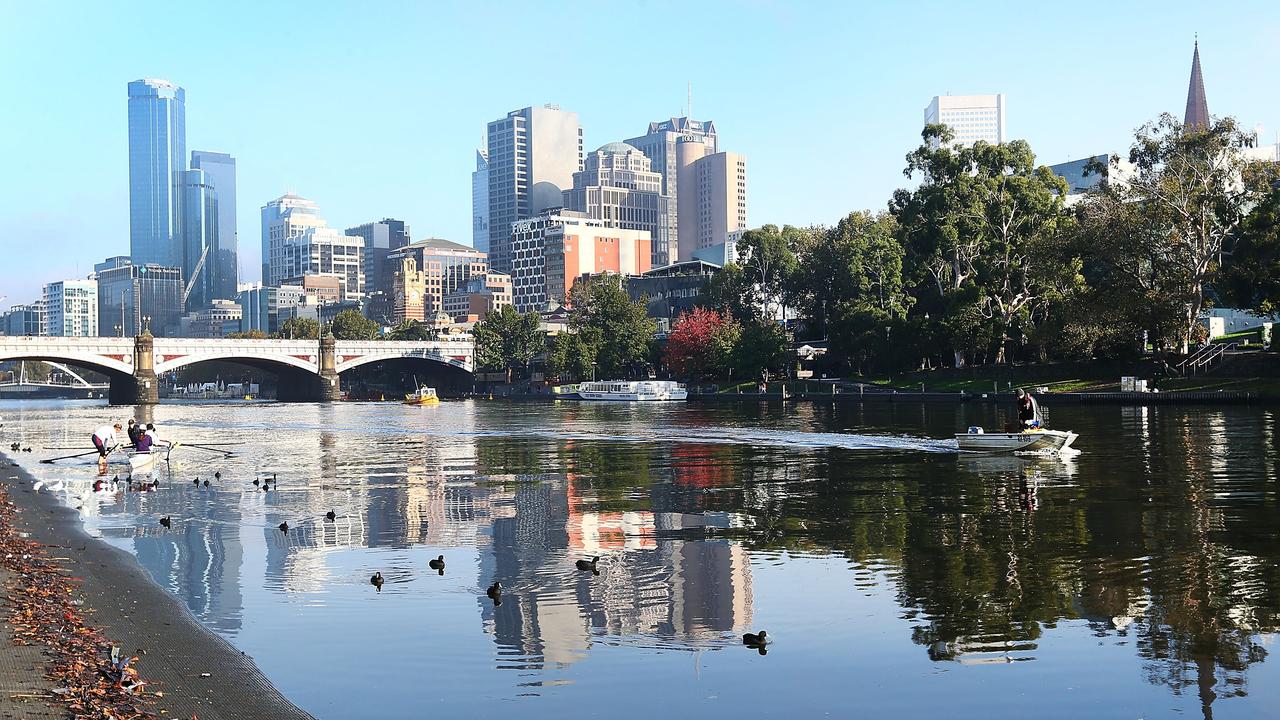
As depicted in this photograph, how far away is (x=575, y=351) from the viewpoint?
7343 inches

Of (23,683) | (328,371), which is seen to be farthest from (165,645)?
(328,371)

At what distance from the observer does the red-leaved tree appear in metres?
160

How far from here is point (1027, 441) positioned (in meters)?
49.3

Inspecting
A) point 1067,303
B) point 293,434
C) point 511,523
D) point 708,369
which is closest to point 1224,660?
point 511,523

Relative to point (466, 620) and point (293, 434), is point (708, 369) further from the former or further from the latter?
point (466, 620)

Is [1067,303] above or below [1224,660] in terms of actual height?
above

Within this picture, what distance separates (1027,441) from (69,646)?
40.6 meters

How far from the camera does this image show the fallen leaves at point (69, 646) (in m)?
13.7

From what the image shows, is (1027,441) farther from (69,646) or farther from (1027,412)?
(69,646)

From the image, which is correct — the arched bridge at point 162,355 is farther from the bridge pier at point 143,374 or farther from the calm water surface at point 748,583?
the calm water surface at point 748,583

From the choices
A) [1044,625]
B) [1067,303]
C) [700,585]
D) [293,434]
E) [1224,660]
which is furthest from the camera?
[1067,303]

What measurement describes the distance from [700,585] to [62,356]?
159 m

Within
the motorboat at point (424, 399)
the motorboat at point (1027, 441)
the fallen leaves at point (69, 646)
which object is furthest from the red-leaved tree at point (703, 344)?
the fallen leaves at point (69, 646)

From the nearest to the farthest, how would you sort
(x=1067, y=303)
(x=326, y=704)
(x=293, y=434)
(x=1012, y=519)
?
(x=326, y=704), (x=1012, y=519), (x=293, y=434), (x=1067, y=303)
